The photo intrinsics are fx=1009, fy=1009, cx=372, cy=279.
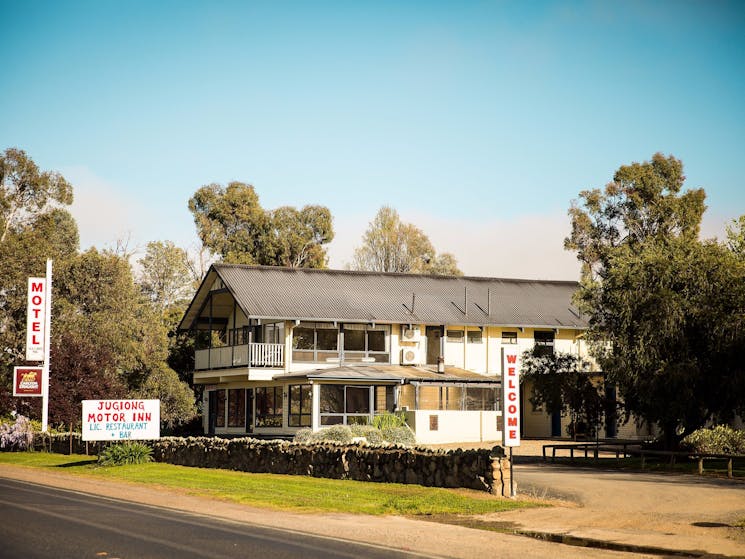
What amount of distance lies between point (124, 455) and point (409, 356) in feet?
59.6

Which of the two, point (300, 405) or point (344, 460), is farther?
point (300, 405)

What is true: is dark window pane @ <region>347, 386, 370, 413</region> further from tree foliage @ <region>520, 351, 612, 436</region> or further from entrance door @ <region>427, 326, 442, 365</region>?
tree foliage @ <region>520, 351, 612, 436</region>

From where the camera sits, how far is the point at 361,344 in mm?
47500

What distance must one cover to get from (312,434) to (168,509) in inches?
599

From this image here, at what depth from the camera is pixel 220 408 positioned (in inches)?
2005

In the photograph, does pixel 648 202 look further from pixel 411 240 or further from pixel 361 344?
pixel 361 344

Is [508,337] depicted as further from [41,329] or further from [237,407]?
[41,329]

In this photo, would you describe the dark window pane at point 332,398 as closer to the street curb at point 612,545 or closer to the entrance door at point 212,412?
the entrance door at point 212,412

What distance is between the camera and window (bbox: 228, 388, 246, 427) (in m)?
48.7

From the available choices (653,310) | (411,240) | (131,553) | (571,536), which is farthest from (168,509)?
(411,240)

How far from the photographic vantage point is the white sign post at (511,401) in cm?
2089

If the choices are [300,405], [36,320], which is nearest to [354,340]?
[300,405]

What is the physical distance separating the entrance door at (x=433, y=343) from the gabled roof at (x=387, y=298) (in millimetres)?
733

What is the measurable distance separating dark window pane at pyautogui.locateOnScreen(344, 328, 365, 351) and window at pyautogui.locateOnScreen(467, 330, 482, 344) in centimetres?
560
